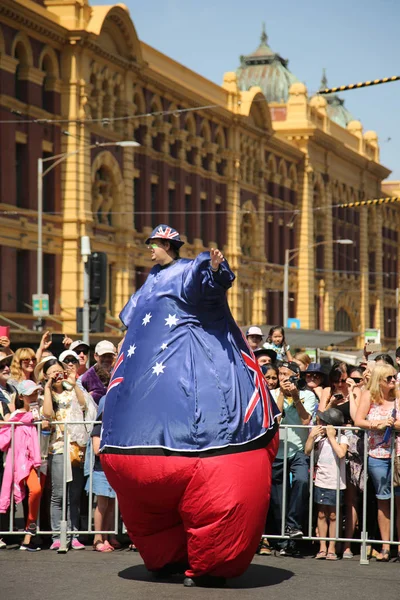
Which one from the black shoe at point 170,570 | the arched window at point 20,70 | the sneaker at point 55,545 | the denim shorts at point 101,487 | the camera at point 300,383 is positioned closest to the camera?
the black shoe at point 170,570

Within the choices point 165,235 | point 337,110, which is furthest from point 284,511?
point 337,110

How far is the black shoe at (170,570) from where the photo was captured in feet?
29.9

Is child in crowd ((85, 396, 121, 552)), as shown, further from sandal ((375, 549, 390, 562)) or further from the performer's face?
sandal ((375, 549, 390, 562))

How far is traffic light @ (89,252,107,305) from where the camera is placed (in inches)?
911

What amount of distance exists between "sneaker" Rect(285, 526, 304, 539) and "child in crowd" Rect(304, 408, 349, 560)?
0.62 ft

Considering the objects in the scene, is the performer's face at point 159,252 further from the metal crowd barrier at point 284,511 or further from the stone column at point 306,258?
the stone column at point 306,258

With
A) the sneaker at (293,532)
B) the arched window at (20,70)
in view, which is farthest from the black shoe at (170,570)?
the arched window at (20,70)

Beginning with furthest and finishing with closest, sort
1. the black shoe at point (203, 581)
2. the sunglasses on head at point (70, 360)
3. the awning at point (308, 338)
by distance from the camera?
the awning at point (308, 338) < the sunglasses on head at point (70, 360) < the black shoe at point (203, 581)

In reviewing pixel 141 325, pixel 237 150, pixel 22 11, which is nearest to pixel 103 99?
pixel 22 11

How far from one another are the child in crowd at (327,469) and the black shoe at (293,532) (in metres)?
0.19

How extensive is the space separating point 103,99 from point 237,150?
545 inches

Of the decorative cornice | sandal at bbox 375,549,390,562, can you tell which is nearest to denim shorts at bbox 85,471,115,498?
sandal at bbox 375,549,390,562

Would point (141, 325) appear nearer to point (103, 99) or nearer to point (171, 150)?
point (103, 99)

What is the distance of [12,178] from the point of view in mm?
34375
